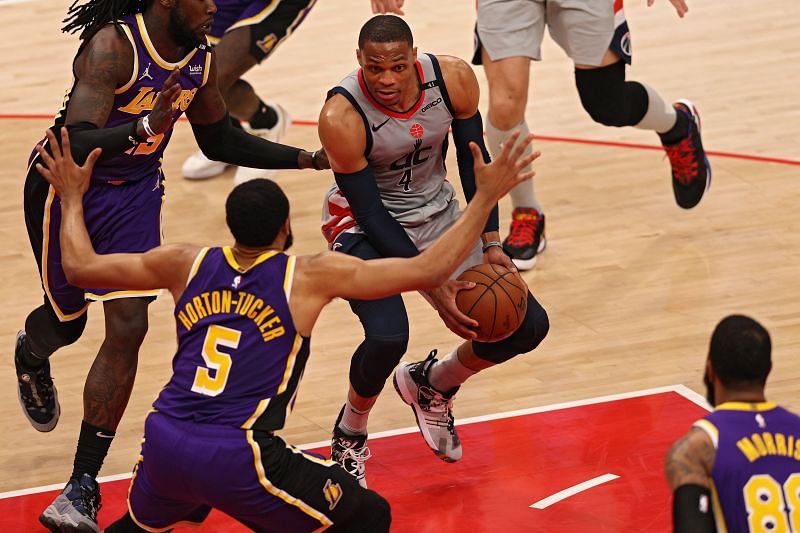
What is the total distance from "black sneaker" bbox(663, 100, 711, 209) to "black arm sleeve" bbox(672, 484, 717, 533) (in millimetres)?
4561

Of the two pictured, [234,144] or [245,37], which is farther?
[245,37]

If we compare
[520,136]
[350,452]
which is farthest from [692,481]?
[520,136]

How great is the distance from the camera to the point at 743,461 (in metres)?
3.88

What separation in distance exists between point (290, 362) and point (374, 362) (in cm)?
108

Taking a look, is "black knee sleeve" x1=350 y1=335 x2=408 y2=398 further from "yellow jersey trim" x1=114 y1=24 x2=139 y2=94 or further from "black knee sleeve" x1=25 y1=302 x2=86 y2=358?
"yellow jersey trim" x1=114 y1=24 x2=139 y2=94

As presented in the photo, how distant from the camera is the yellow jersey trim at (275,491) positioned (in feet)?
14.8

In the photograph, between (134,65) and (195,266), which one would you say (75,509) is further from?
(134,65)

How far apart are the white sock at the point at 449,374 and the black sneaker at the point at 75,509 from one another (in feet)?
4.78

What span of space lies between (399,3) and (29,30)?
5.76 m

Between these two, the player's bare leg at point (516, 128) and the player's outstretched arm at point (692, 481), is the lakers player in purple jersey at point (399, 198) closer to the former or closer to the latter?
the player's bare leg at point (516, 128)

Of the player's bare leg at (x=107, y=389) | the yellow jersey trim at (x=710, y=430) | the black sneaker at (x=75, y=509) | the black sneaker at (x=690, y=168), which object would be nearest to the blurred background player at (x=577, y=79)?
the black sneaker at (x=690, y=168)

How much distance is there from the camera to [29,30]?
12.4 metres

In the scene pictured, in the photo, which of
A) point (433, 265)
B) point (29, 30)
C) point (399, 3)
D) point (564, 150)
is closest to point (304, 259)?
point (433, 265)

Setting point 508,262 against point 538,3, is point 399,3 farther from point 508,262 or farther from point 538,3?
point 508,262
